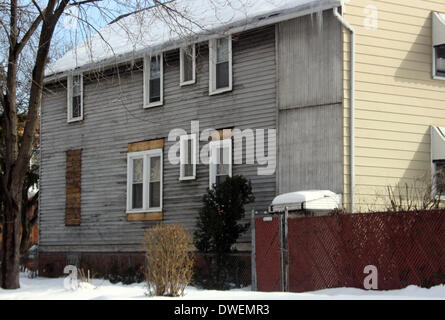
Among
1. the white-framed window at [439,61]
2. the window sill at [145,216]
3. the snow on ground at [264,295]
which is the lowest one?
the snow on ground at [264,295]

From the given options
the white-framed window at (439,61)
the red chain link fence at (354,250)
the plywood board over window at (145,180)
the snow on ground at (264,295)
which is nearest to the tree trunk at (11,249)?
the snow on ground at (264,295)

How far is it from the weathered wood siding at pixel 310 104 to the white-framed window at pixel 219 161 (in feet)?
6.78

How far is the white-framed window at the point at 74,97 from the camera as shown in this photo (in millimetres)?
26020

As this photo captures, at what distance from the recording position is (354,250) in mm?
14641

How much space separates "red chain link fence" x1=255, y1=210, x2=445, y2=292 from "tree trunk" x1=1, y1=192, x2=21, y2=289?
579 cm

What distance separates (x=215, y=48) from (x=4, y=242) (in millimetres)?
7956

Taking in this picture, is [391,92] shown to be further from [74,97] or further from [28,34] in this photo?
[74,97]

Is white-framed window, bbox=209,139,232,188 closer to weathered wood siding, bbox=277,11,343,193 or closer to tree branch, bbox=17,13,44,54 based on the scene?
weathered wood siding, bbox=277,11,343,193

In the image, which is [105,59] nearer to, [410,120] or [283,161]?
[283,161]

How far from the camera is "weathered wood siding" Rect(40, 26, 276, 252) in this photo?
19.9m

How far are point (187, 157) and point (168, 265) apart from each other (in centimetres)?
900

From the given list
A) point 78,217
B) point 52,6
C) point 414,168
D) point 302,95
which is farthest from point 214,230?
point 78,217

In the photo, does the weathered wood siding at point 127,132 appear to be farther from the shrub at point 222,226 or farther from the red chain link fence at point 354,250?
the red chain link fence at point 354,250

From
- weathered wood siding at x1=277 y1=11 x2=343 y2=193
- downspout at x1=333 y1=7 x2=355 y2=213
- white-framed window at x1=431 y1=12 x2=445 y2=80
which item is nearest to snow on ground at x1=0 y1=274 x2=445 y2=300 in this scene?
downspout at x1=333 y1=7 x2=355 y2=213
